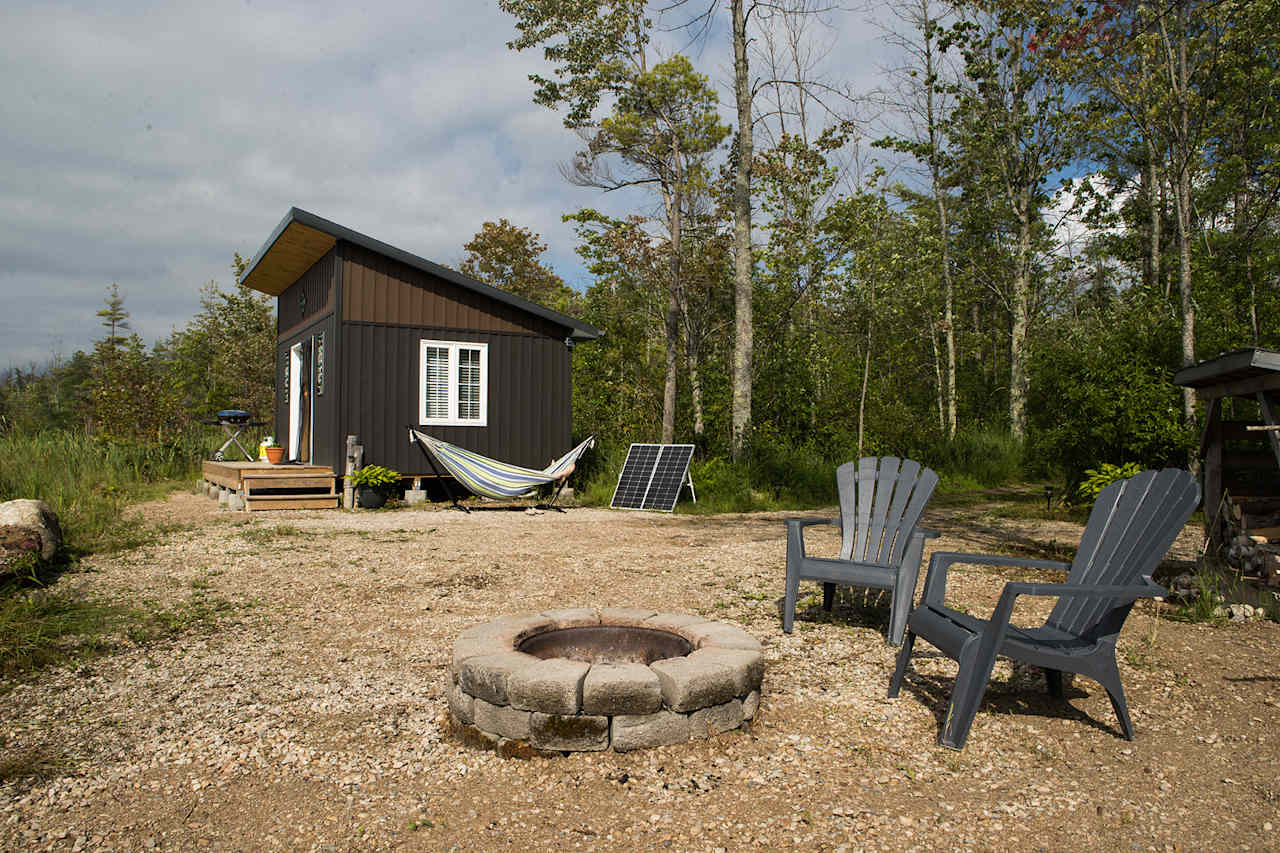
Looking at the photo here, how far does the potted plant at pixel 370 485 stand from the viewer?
9609mm

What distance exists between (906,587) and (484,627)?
2.03 metres

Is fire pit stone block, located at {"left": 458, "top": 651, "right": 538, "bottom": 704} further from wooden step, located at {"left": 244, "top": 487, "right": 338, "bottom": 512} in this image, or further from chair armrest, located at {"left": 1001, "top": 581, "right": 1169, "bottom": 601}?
wooden step, located at {"left": 244, "top": 487, "right": 338, "bottom": 512}

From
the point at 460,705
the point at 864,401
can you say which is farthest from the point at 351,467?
the point at 864,401

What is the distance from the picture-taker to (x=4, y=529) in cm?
433

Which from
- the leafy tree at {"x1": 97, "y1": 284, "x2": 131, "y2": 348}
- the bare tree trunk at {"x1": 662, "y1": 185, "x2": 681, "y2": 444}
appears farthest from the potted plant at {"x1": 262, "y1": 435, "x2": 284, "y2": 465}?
the leafy tree at {"x1": 97, "y1": 284, "x2": 131, "y2": 348}

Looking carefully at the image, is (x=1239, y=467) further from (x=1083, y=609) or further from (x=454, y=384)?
(x=454, y=384)

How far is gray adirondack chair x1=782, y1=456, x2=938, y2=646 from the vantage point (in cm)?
374

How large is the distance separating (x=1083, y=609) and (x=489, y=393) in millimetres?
9061

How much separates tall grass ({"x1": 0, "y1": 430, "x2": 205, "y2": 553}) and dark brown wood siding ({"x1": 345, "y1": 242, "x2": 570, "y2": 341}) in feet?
12.0

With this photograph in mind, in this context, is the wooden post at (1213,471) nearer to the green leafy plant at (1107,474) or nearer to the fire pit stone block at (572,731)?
the green leafy plant at (1107,474)

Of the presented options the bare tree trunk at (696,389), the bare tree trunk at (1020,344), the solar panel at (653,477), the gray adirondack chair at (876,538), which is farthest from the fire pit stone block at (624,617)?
the bare tree trunk at (1020,344)

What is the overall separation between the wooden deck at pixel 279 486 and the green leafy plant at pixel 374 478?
372mm

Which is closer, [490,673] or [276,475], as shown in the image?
[490,673]

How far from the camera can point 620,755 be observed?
8.34 ft
